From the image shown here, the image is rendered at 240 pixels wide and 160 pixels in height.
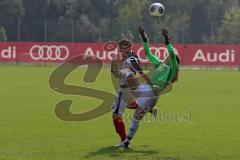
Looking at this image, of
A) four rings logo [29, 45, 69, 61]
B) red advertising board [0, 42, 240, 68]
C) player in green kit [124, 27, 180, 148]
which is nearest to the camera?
player in green kit [124, 27, 180, 148]

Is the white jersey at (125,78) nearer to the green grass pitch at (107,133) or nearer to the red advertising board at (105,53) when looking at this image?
the green grass pitch at (107,133)

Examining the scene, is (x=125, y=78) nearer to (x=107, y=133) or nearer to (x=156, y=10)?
(x=156, y=10)

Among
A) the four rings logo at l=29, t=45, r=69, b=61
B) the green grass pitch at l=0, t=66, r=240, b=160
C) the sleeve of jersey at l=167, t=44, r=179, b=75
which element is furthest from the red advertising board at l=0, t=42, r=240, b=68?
the sleeve of jersey at l=167, t=44, r=179, b=75

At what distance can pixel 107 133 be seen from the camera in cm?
1566

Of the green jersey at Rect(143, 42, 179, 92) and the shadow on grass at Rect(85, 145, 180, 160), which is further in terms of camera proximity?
the green jersey at Rect(143, 42, 179, 92)

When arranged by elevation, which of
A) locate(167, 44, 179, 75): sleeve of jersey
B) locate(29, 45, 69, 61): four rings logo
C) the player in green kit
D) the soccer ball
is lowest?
locate(29, 45, 69, 61): four rings logo

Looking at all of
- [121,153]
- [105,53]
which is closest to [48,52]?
[105,53]

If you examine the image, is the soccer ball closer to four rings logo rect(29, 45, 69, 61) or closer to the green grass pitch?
the green grass pitch

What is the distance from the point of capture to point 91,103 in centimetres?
2369

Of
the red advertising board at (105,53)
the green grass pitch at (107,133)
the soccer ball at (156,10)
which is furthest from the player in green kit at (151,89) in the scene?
the red advertising board at (105,53)

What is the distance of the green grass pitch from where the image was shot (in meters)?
12.4

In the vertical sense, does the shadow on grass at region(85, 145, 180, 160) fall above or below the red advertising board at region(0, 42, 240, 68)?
above

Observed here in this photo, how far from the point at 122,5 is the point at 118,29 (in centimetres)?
1570

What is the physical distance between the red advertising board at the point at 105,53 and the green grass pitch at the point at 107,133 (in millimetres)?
31459
